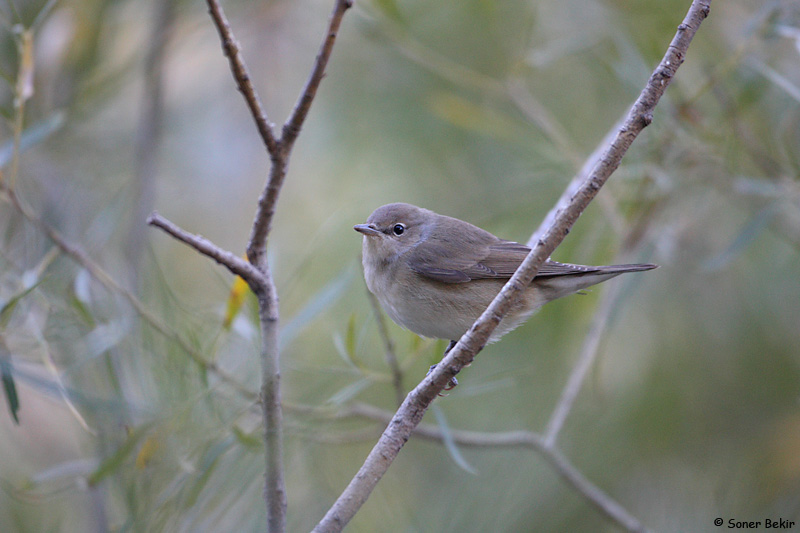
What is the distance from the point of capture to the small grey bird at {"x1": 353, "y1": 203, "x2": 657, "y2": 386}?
2768mm

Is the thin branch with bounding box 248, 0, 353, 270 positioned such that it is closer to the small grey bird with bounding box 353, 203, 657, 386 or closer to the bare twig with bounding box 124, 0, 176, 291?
the small grey bird with bounding box 353, 203, 657, 386

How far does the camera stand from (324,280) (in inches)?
151

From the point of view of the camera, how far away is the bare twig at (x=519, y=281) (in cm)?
156

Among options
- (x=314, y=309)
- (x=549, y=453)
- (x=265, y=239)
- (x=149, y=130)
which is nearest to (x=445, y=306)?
(x=314, y=309)

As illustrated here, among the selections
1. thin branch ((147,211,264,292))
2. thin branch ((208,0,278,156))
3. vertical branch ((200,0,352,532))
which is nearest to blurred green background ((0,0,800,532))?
vertical branch ((200,0,352,532))

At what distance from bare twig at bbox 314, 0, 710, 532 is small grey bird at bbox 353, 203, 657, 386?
0.94 m

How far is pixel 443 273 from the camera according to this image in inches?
116

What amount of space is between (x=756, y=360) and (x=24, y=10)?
3.68 m

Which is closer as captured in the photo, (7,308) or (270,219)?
(270,219)

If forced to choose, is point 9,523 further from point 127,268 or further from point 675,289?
point 675,289

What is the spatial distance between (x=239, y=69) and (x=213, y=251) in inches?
17.2

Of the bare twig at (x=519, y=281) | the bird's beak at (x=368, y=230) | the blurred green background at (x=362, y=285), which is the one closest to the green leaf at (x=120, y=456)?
the blurred green background at (x=362, y=285)

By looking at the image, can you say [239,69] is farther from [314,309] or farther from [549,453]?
[549,453]

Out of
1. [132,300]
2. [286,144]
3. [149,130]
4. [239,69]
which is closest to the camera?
[239,69]
